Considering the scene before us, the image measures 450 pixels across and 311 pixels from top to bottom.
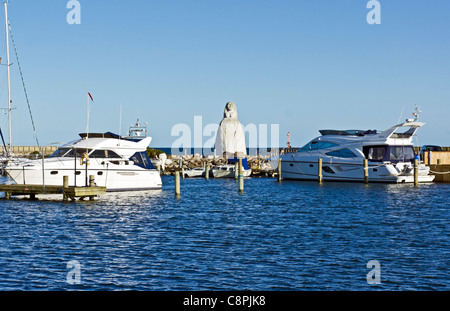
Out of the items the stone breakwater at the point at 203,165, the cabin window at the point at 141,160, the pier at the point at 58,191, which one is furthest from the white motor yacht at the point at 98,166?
the stone breakwater at the point at 203,165

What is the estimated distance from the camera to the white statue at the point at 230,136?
125625 millimetres

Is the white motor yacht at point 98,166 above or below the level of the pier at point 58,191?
above

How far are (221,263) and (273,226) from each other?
9.43 m

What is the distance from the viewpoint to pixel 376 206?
121 ft

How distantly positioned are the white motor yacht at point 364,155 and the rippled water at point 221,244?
16.1 m

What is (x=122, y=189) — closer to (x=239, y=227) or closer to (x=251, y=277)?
(x=239, y=227)

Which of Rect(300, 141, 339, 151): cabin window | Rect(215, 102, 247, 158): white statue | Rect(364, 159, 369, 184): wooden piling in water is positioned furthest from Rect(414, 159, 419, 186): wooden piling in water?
Rect(215, 102, 247, 158): white statue

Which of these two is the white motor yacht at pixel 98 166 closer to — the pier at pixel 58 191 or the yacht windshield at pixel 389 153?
the pier at pixel 58 191

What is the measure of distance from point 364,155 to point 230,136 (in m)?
71.4

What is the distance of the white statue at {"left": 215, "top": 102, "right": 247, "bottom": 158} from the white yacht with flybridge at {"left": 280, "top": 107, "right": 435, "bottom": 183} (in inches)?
2531

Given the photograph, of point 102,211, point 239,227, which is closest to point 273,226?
point 239,227

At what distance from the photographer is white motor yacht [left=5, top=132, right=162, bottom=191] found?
122ft

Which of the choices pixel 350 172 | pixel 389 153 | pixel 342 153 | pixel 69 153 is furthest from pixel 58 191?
pixel 389 153
